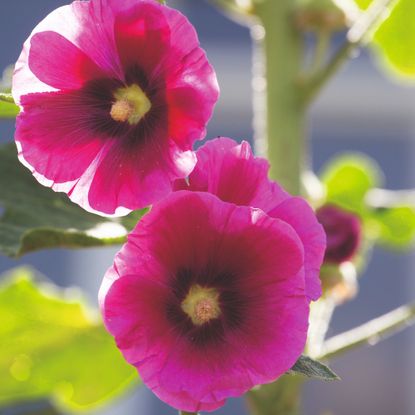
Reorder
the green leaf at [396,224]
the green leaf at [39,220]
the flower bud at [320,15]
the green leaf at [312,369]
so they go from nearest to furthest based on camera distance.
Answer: the green leaf at [312,369]
the green leaf at [39,220]
the flower bud at [320,15]
the green leaf at [396,224]

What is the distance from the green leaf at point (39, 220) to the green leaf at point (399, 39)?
337 millimetres

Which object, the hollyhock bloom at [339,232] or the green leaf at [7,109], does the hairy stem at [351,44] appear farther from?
the green leaf at [7,109]

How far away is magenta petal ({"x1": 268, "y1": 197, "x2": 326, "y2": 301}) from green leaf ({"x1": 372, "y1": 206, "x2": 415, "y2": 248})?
1.27ft

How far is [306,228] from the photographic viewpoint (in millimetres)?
443

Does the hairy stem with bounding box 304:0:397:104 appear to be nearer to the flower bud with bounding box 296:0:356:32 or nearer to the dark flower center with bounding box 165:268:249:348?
the flower bud with bounding box 296:0:356:32

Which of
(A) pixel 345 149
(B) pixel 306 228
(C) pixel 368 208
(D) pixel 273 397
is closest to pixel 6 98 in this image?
(B) pixel 306 228

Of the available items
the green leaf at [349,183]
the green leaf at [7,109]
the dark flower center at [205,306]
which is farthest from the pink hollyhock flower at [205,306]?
the green leaf at [349,183]

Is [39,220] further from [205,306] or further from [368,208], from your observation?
[368,208]

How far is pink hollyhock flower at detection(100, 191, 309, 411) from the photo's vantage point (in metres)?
0.41

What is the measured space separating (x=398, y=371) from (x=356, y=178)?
3401 mm

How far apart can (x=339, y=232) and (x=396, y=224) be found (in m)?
0.17

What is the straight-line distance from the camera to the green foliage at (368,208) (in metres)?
0.83

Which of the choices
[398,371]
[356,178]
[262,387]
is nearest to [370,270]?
[398,371]

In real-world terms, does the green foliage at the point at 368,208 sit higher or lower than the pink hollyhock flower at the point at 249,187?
lower
